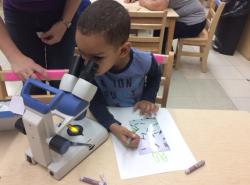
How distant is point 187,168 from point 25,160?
1.51ft

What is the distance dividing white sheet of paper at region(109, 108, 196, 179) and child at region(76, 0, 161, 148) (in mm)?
35

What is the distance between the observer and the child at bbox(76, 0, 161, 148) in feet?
2.60

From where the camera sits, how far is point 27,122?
65 cm

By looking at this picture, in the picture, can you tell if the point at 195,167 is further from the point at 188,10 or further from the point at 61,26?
the point at 188,10

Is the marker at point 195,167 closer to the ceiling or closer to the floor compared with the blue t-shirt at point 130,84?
closer to the floor

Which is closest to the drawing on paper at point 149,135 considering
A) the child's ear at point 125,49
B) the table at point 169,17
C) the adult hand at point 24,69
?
the child's ear at point 125,49

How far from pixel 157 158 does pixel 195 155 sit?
118mm

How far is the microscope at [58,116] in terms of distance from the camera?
643 mm

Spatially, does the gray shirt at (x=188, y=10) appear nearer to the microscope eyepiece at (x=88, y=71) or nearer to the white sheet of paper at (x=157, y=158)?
the white sheet of paper at (x=157, y=158)

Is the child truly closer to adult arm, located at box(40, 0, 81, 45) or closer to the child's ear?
the child's ear

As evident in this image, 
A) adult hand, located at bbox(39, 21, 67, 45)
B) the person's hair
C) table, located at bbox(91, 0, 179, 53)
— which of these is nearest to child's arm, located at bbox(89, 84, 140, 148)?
the person's hair

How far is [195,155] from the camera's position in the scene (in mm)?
824

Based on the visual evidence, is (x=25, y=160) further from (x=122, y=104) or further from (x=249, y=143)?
(x=249, y=143)

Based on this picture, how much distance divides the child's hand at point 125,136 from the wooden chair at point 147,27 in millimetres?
1435
